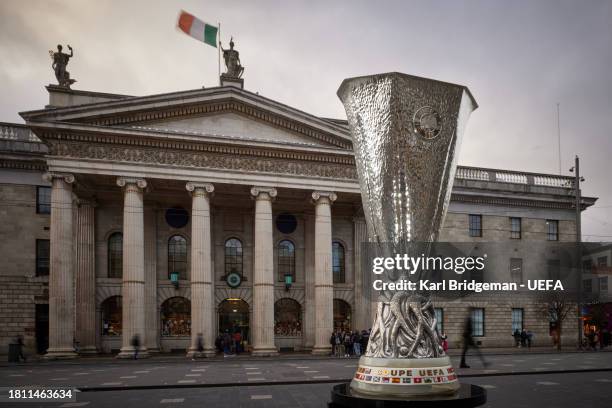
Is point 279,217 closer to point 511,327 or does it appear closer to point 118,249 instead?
point 118,249

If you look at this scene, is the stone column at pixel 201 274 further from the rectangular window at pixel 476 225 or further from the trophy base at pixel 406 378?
the trophy base at pixel 406 378

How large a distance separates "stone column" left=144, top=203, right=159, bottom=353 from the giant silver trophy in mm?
29855

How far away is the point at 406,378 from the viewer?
5180 mm

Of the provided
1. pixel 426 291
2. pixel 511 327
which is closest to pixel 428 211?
pixel 426 291

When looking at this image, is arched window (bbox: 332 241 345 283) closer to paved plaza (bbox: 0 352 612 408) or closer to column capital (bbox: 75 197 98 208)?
paved plaza (bbox: 0 352 612 408)

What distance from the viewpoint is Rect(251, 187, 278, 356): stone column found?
31078mm

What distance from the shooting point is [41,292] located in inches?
1280

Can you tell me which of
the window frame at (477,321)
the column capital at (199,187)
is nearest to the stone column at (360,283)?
the window frame at (477,321)

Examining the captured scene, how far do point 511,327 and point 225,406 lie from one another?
34444 millimetres

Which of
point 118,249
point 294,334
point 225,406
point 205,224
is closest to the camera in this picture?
point 225,406

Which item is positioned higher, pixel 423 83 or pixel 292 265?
pixel 423 83

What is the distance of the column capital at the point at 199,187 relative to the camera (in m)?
30.7

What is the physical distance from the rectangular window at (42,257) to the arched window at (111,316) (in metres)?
3.85

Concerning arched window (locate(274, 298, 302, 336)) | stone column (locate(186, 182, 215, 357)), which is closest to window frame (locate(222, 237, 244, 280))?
arched window (locate(274, 298, 302, 336))
